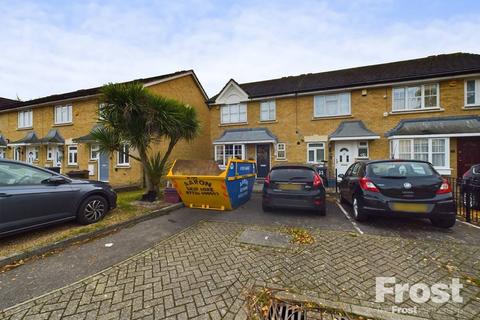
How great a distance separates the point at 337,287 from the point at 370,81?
1335 centimetres

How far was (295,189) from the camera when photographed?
5723mm

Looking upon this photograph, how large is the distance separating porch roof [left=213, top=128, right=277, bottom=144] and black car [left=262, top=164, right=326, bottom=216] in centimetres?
808

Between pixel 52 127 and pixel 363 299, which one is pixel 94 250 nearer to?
pixel 363 299

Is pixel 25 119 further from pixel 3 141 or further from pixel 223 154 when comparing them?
pixel 223 154

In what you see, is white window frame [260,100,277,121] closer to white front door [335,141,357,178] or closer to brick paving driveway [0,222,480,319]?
white front door [335,141,357,178]

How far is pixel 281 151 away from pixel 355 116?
5.01 meters

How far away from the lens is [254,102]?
609 inches

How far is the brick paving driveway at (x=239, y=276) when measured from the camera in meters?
2.35

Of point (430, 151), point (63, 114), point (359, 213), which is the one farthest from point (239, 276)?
point (63, 114)

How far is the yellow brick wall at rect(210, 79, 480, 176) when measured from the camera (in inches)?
449

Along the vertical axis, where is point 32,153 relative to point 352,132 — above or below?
below

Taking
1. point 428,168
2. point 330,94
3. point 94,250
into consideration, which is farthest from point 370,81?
point 94,250

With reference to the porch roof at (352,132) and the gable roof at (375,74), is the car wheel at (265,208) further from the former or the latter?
the gable roof at (375,74)

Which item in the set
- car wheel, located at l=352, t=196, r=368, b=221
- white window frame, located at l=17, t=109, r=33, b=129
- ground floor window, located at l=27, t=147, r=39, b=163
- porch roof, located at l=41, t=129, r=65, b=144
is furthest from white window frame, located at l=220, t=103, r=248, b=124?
white window frame, located at l=17, t=109, r=33, b=129
